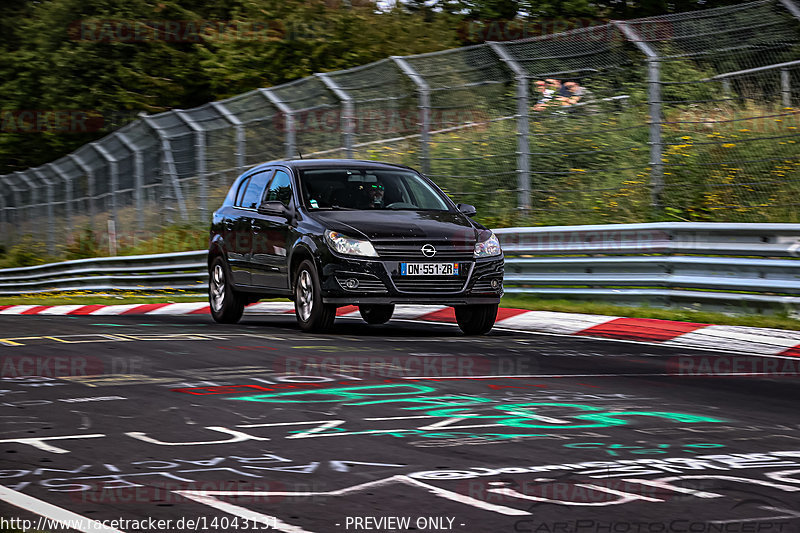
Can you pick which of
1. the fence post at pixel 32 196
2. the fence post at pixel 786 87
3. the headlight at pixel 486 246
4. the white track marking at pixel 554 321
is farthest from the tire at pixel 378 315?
the fence post at pixel 32 196

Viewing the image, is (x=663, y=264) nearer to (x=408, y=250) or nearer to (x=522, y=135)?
(x=408, y=250)

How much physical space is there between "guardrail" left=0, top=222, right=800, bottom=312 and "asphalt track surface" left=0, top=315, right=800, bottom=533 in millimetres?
2024

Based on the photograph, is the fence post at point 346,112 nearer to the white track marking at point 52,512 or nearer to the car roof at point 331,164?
the car roof at point 331,164

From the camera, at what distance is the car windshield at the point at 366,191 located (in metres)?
12.7

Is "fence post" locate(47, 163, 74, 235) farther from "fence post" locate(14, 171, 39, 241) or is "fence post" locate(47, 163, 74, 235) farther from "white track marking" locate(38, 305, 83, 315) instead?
"white track marking" locate(38, 305, 83, 315)

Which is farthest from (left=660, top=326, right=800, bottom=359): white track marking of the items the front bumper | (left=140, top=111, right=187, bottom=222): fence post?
(left=140, top=111, right=187, bottom=222): fence post

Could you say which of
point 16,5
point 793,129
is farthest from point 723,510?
point 16,5

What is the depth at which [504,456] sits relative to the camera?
19.2ft

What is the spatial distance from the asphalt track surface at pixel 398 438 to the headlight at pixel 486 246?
55.4 inches

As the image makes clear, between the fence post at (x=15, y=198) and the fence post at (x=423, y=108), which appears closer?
the fence post at (x=423, y=108)

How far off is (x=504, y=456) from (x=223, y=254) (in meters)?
8.97

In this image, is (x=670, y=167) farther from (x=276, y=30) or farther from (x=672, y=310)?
(x=276, y=30)

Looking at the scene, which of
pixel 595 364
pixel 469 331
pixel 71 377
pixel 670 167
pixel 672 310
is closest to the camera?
pixel 71 377

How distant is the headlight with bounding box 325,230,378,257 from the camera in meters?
11.6
